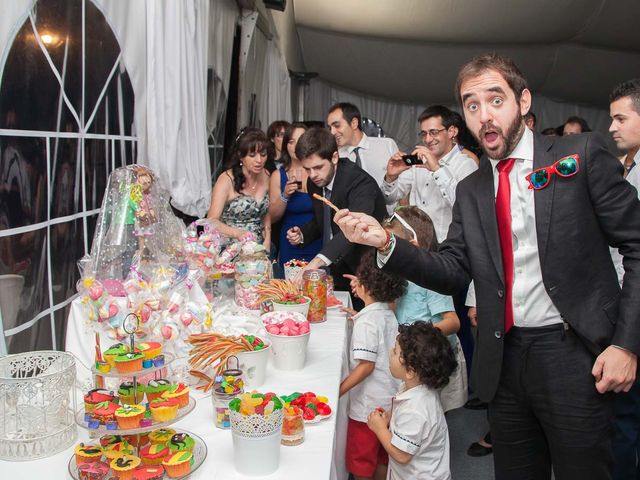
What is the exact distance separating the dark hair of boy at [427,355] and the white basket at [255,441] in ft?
2.78

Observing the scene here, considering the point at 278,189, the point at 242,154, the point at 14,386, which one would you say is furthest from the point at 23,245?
the point at 278,189

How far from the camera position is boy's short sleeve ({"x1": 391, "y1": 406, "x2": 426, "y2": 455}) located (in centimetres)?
183

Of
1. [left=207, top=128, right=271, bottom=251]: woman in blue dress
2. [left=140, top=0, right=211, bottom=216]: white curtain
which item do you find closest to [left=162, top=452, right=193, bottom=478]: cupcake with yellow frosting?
[left=140, top=0, right=211, bottom=216]: white curtain

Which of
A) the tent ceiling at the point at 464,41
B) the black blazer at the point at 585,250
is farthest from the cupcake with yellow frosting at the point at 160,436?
the tent ceiling at the point at 464,41

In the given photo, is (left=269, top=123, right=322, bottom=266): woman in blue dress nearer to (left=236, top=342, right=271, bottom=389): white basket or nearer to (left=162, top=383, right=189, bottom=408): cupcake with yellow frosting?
(left=236, top=342, right=271, bottom=389): white basket

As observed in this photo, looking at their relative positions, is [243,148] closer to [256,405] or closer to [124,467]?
[256,405]

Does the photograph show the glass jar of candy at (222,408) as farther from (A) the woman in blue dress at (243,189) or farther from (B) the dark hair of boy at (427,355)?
(A) the woman in blue dress at (243,189)

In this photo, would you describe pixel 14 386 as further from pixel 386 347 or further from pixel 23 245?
pixel 386 347

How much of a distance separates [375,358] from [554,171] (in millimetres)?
1008

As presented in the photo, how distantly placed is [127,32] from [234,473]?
1.89 m

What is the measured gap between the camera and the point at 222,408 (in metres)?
1.33


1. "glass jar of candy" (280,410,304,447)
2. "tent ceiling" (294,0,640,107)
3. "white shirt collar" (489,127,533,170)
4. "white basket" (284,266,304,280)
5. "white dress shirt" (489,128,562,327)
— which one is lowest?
"glass jar of candy" (280,410,304,447)

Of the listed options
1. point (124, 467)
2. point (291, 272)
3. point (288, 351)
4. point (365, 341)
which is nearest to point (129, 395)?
point (124, 467)

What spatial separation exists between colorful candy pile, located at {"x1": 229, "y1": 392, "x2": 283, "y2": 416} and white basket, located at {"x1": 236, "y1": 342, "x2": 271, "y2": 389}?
289mm
